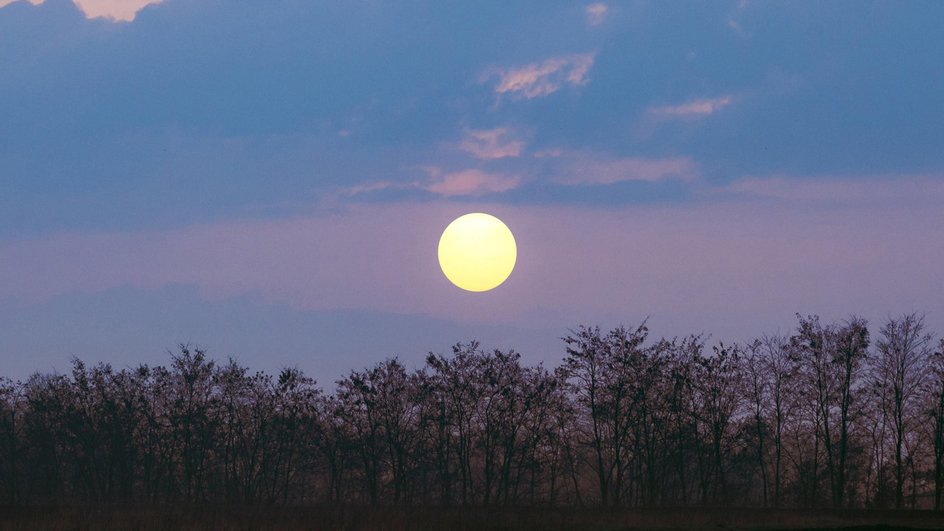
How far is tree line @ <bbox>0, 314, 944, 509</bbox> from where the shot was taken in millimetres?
68750

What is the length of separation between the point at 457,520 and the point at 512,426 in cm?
3524

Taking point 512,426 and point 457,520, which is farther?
point 512,426

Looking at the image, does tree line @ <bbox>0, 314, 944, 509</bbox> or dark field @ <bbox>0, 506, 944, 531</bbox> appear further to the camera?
tree line @ <bbox>0, 314, 944, 509</bbox>

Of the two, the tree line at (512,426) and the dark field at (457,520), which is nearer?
the dark field at (457,520)

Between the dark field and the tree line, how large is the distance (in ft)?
66.5

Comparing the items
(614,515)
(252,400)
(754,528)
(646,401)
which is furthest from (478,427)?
(754,528)

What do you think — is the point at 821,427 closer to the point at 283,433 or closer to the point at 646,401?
the point at 646,401

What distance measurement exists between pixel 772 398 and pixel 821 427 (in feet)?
12.7

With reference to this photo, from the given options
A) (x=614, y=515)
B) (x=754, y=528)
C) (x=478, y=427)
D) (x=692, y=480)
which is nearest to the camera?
(x=754, y=528)

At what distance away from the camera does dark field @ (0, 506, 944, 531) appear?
1383 inches

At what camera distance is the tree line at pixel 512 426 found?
68750 millimetres

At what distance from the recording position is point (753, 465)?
7788cm

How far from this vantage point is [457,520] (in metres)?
38.8

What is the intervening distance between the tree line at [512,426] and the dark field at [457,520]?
798 inches
